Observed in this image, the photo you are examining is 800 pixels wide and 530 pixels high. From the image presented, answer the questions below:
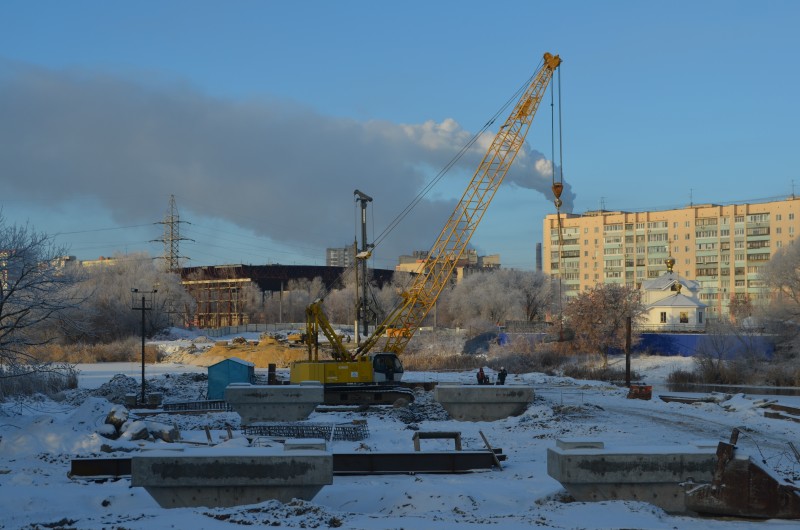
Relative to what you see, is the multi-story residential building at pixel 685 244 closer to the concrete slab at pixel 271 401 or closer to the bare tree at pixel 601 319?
the bare tree at pixel 601 319

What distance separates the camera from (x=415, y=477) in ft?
52.5

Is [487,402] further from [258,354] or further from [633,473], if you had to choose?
[258,354]

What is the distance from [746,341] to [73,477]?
47.7 meters

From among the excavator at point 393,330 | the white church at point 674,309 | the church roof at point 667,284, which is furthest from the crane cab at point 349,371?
the church roof at point 667,284

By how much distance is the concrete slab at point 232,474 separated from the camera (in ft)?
42.2

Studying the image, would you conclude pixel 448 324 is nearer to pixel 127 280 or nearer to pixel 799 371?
pixel 127 280

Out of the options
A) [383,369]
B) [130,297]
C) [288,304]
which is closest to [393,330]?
[383,369]

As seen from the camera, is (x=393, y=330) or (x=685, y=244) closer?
(x=393, y=330)

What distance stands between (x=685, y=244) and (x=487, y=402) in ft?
330

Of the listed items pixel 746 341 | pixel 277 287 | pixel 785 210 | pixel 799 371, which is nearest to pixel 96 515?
pixel 799 371

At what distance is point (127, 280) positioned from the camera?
330 feet

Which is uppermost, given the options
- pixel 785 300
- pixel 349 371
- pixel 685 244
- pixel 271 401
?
pixel 685 244

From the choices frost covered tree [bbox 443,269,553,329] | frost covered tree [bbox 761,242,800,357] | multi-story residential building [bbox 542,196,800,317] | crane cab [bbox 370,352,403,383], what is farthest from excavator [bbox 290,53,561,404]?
multi-story residential building [bbox 542,196,800,317]

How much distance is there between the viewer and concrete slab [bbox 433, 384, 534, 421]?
89.0 ft
